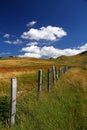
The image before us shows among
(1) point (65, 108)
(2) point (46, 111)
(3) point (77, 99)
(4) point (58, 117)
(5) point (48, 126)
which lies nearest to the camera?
(5) point (48, 126)

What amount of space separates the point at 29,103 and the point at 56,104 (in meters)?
0.79

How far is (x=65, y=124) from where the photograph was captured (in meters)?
7.90

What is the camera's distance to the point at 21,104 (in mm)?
9727

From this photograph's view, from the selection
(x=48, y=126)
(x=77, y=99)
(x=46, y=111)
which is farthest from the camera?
(x=77, y=99)

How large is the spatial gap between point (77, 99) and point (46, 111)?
3067 mm

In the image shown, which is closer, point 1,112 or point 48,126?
point 48,126

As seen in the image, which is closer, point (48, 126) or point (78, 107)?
point (48, 126)

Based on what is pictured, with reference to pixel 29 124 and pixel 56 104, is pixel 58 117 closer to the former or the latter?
pixel 29 124

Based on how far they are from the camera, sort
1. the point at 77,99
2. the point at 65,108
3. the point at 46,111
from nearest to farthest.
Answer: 1. the point at 46,111
2. the point at 65,108
3. the point at 77,99

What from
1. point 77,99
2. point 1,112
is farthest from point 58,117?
point 77,99

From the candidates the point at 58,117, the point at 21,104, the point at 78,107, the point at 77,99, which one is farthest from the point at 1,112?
the point at 77,99

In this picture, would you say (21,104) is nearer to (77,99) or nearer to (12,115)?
(12,115)

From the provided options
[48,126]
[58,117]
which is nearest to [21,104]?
[58,117]

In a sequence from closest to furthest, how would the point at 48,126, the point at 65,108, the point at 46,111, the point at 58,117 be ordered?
1. the point at 48,126
2. the point at 58,117
3. the point at 46,111
4. the point at 65,108
